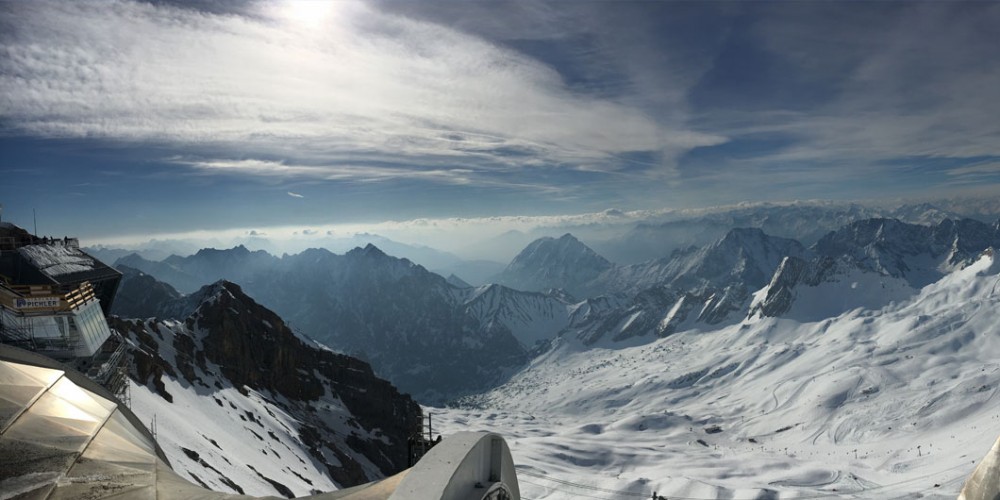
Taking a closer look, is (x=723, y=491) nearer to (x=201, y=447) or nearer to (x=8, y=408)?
(x=201, y=447)

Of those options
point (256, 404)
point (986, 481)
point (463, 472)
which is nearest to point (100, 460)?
point (463, 472)

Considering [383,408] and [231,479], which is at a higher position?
[231,479]

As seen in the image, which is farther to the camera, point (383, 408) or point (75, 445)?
point (383, 408)

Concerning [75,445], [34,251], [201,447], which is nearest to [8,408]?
[75,445]

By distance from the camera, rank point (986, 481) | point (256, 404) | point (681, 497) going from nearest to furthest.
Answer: point (986, 481)
point (256, 404)
point (681, 497)

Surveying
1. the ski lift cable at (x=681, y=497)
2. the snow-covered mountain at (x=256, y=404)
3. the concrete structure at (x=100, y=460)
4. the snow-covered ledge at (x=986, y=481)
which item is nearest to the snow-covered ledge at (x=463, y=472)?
the concrete structure at (x=100, y=460)

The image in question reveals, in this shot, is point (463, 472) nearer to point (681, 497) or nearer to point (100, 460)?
point (100, 460)
